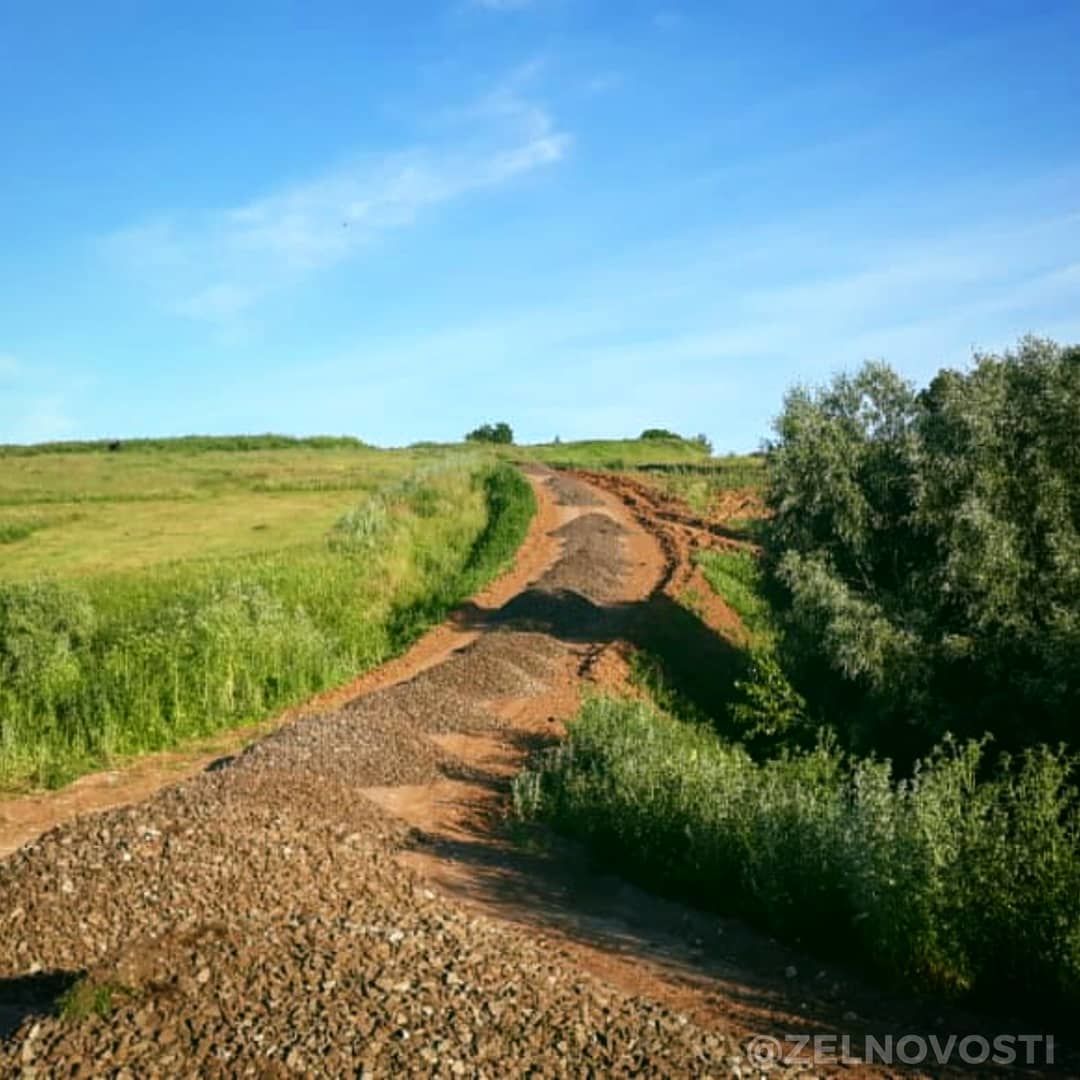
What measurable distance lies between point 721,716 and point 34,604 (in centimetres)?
1192

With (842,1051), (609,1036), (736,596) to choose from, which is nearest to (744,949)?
(842,1051)

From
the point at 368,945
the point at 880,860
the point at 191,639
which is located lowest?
the point at 368,945

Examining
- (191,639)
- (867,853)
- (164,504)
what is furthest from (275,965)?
(164,504)

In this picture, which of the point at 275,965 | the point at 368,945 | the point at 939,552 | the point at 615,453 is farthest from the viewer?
the point at 615,453

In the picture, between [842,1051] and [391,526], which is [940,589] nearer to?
[842,1051]

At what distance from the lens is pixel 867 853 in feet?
26.5

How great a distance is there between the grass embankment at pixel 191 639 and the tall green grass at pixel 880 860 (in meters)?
6.90

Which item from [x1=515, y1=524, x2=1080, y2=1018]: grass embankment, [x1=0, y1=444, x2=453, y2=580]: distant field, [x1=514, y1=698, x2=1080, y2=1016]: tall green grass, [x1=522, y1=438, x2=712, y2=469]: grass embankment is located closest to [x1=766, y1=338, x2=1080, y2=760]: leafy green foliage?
[x1=515, y1=524, x2=1080, y2=1018]: grass embankment

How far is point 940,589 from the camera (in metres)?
15.9

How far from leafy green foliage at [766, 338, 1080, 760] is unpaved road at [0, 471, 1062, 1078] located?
544 cm

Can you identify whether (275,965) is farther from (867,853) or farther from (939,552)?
(939,552)

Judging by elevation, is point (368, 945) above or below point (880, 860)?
below

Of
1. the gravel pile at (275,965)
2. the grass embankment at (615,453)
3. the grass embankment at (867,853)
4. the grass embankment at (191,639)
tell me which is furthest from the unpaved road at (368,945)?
the grass embankment at (615,453)

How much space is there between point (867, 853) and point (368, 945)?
3.65 metres
